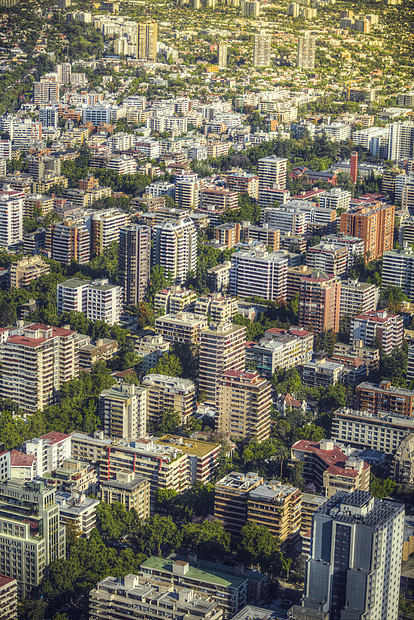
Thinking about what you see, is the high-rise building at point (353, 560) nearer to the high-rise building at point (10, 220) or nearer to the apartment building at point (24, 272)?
the apartment building at point (24, 272)

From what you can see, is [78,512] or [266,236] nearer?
[78,512]

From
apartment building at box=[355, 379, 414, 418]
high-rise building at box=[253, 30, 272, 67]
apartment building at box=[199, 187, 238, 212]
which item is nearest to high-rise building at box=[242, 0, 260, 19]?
high-rise building at box=[253, 30, 272, 67]

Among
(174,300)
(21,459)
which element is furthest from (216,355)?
(21,459)

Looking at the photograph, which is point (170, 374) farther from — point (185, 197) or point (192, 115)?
point (192, 115)

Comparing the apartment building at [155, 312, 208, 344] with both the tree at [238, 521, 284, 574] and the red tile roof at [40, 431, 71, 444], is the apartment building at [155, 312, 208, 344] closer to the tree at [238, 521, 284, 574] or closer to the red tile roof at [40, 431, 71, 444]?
the red tile roof at [40, 431, 71, 444]

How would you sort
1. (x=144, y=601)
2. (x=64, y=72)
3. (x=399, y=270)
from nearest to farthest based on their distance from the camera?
(x=144, y=601)
(x=399, y=270)
(x=64, y=72)

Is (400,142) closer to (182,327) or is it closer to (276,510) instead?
(182,327)

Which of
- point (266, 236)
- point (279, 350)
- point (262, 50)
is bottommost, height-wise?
point (279, 350)
